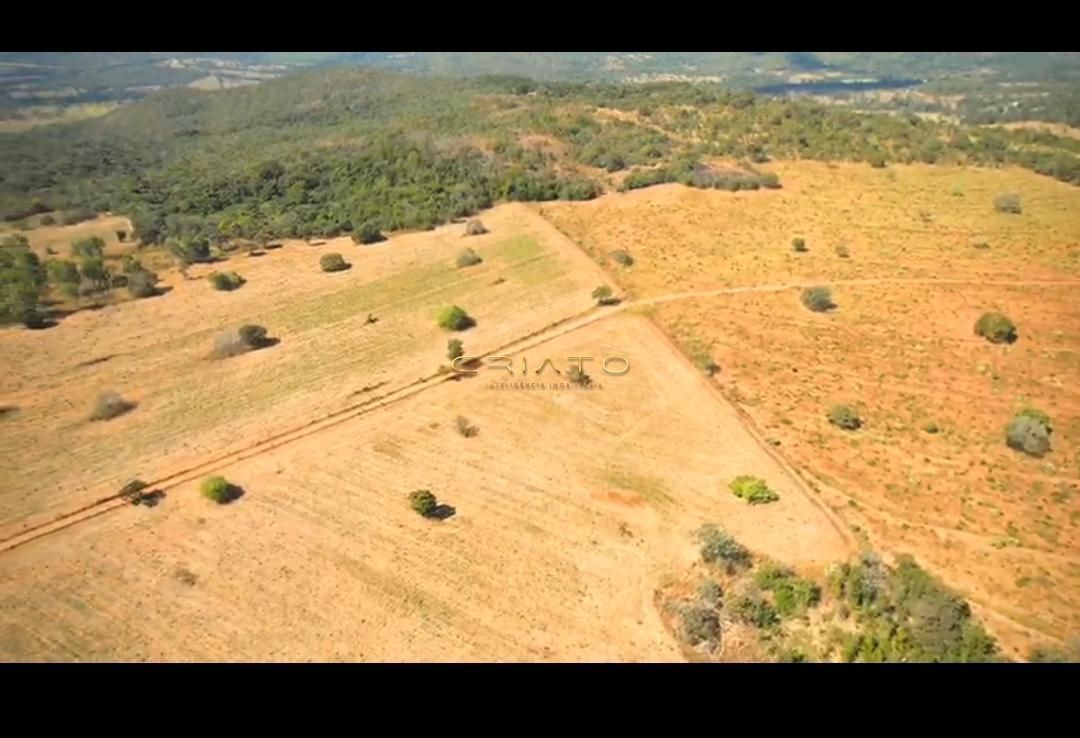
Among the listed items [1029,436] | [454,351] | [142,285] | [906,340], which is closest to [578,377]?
[454,351]

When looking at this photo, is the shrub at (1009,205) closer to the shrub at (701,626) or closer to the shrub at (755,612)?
the shrub at (755,612)

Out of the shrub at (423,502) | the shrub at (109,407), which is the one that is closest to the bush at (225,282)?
the shrub at (109,407)

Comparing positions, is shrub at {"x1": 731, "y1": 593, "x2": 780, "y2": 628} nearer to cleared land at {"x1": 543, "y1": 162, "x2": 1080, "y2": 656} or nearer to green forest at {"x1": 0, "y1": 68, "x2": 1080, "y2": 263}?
cleared land at {"x1": 543, "y1": 162, "x2": 1080, "y2": 656}

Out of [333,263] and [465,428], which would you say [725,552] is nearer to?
[465,428]

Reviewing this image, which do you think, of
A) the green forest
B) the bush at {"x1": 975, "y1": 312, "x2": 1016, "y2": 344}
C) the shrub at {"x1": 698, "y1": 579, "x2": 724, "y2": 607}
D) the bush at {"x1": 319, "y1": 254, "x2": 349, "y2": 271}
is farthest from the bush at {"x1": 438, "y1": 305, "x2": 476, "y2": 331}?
the bush at {"x1": 975, "y1": 312, "x2": 1016, "y2": 344}
